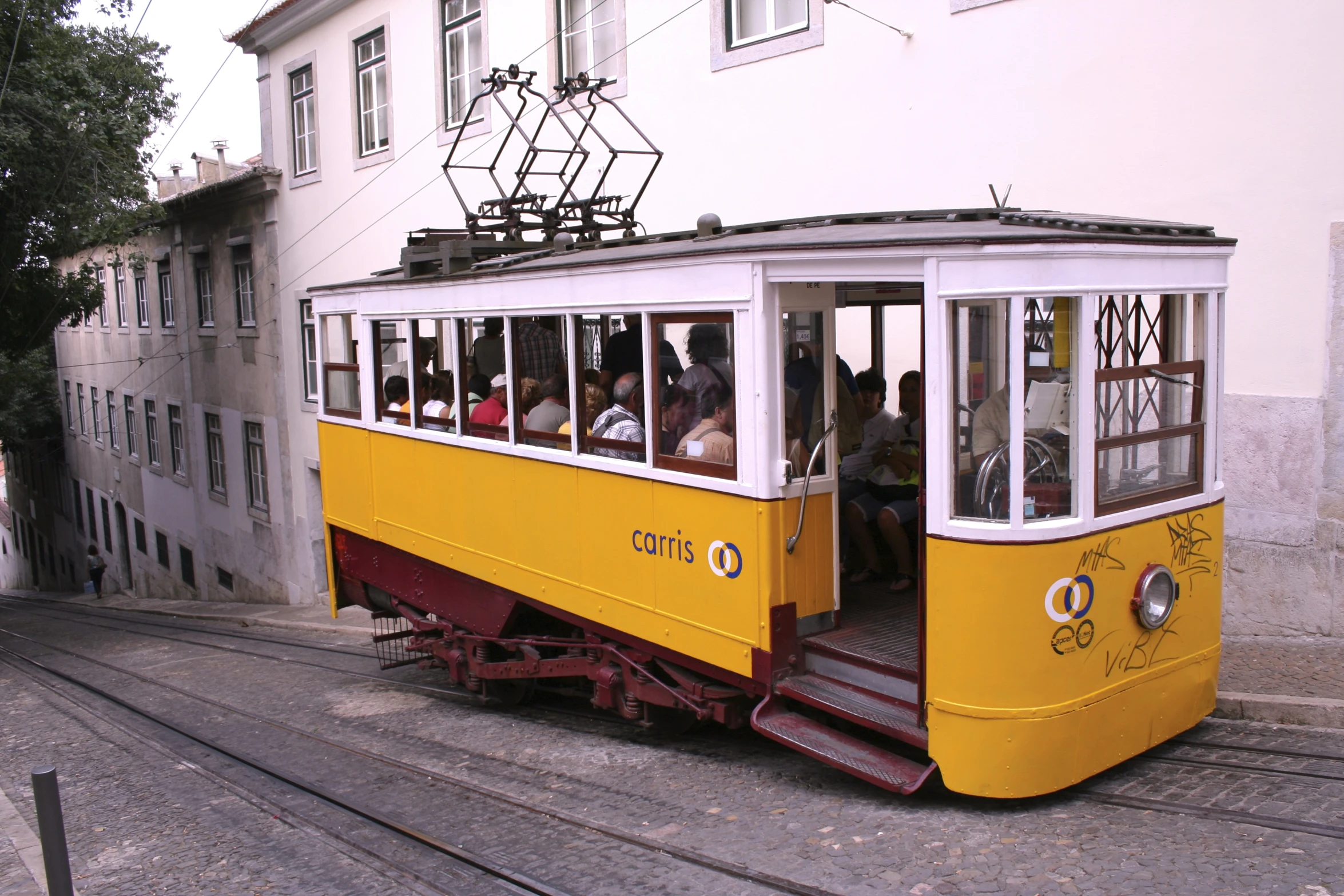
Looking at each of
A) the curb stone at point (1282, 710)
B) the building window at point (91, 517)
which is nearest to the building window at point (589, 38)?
the curb stone at point (1282, 710)

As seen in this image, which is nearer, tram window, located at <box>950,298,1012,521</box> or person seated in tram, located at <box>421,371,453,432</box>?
tram window, located at <box>950,298,1012,521</box>

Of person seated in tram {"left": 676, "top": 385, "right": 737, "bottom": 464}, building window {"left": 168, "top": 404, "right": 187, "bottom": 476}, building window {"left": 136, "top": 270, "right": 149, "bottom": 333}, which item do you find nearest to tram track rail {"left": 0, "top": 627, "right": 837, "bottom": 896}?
person seated in tram {"left": 676, "top": 385, "right": 737, "bottom": 464}

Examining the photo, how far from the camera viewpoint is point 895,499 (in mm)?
6578

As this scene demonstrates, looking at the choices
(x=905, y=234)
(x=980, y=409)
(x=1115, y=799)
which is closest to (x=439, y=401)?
(x=905, y=234)

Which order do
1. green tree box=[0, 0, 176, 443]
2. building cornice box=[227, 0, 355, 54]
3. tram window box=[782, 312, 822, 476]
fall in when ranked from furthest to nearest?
building cornice box=[227, 0, 355, 54] < green tree box=[0, 0, 176, 443] < tram window box=[782, 312, 822, 476]

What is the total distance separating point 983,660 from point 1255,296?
3.98m

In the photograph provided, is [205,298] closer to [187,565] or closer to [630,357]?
[187,565]

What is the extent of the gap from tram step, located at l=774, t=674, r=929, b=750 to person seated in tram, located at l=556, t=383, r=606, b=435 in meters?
1.83

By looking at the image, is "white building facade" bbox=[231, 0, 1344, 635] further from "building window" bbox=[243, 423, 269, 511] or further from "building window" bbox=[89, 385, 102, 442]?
"building window" bbox=[89, 385, 102, 442]

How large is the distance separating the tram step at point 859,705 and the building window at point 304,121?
15.7 m

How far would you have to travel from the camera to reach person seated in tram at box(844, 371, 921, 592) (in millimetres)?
6254

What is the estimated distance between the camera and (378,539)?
Answer: 902cm

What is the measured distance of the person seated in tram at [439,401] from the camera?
7902mm

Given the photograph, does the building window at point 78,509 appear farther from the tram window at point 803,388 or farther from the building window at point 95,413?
the tram window at point 803,388
